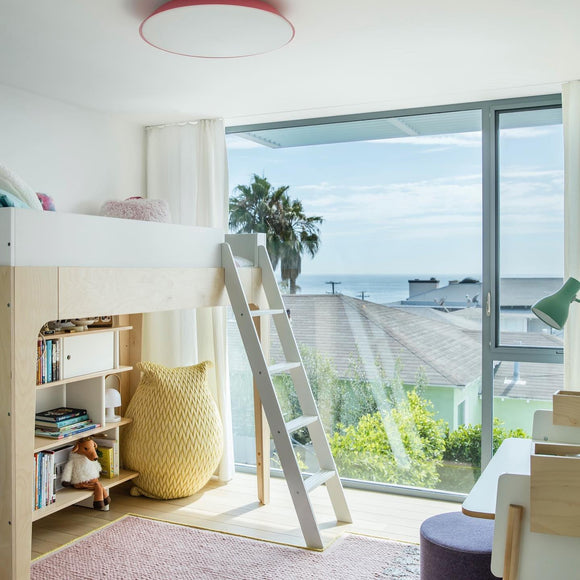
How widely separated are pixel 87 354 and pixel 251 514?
1.20 m

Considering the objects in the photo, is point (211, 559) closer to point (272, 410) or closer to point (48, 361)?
point (272, 410)

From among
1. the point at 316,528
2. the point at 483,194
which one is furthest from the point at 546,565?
the point at 483,194

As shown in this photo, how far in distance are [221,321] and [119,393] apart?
28.3 inches

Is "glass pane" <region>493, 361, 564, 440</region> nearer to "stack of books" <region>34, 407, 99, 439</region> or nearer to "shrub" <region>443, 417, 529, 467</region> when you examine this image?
"shrub" <region>443, 417, 529, 467</region>

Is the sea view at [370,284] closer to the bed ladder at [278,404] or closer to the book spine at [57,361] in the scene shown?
the bed ladder at [278,404]

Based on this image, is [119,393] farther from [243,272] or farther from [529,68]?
[529,68]

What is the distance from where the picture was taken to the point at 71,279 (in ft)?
7.66

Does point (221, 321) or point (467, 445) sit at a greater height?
point (221, 321)

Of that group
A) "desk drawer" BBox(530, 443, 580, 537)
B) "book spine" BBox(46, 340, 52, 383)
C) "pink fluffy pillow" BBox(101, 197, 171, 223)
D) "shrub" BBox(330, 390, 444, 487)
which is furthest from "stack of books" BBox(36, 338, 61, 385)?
"desk drawer" BBox(530, 443, 580, 537)

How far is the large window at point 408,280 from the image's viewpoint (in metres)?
3.57

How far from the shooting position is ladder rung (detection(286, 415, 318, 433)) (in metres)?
3.14

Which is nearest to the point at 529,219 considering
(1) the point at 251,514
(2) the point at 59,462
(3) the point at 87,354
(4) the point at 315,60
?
(4) the point at 315,60

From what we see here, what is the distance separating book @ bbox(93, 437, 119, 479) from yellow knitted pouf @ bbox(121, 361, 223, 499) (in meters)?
0.10

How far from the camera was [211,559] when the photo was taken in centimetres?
297
